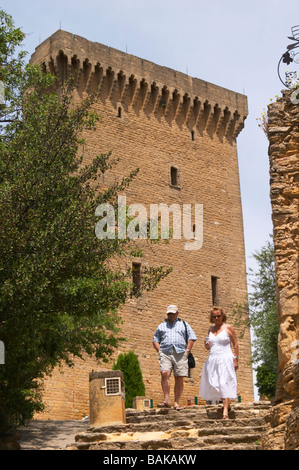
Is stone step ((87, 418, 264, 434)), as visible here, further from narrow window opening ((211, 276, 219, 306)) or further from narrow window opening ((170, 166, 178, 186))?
narrow window opening ((170, 166, 178, 186))

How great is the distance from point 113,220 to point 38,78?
15.1 feet

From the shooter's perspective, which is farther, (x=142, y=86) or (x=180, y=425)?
(x=142, y=86)

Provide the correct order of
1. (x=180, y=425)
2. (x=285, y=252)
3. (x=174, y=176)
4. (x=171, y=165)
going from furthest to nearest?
(x=174, y=176) → (x=171, y=165) → (x=180, y=425) → (x=285, y=252)

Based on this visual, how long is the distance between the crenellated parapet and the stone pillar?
15.8 meters

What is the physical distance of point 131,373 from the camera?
77.6 feet

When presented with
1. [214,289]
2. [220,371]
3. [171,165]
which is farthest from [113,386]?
[171,165]

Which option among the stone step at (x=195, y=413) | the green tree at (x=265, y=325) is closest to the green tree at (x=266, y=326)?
the green tree at (x=265, y=325)

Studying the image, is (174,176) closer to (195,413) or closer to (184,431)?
(195,413)

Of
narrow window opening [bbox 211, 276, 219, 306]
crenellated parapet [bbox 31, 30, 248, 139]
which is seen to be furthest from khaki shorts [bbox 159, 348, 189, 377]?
narrow window opening [bbox 211, 276, 219, 306]

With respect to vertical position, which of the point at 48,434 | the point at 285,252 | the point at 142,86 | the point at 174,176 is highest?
the point at 142,86

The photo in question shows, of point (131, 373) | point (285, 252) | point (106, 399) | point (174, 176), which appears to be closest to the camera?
point (285, 252)

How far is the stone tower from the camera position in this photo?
26.1 m

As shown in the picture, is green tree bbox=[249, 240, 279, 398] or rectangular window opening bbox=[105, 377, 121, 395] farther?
green tree bbox=[249, 240, 279, 398]

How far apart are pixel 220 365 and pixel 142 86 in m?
19.4
